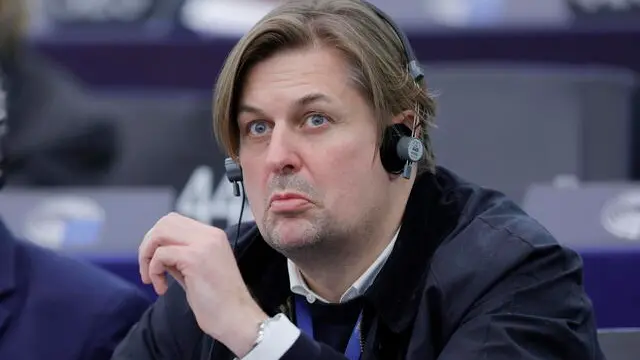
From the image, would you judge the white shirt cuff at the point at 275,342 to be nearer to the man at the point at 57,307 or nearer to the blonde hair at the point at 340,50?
the blonde hair at the point at 340,50

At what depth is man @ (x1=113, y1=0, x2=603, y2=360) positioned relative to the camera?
208 centimetres

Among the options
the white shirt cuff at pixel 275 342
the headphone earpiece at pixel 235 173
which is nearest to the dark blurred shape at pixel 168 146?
the headphone earpiece at pixel 235 173

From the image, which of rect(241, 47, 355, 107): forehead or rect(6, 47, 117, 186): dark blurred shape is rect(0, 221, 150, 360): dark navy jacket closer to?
rect(241, 47, 355, 107): forehead

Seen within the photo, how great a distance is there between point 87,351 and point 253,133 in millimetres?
653

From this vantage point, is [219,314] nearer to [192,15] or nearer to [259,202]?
[259,202]

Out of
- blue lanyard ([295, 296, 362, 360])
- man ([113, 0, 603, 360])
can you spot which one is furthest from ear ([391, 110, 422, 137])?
blue lanyard ([295, 296, 362, 360])

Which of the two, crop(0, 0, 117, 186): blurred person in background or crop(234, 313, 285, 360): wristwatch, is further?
crop(0, 0, 117, 186): blurred person in background

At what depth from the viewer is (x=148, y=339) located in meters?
2.38

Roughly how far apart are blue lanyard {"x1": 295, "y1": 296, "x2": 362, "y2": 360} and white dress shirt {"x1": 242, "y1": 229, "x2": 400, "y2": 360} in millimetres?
25

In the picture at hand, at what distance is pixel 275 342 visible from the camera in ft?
6.64

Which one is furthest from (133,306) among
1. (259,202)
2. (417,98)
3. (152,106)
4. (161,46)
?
(161,46)

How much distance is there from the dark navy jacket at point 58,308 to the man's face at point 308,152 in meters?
0.56

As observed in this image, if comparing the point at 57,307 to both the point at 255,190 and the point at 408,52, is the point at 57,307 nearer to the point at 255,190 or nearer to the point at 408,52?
the point at 255,190

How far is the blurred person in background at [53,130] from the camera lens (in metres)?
4.59
